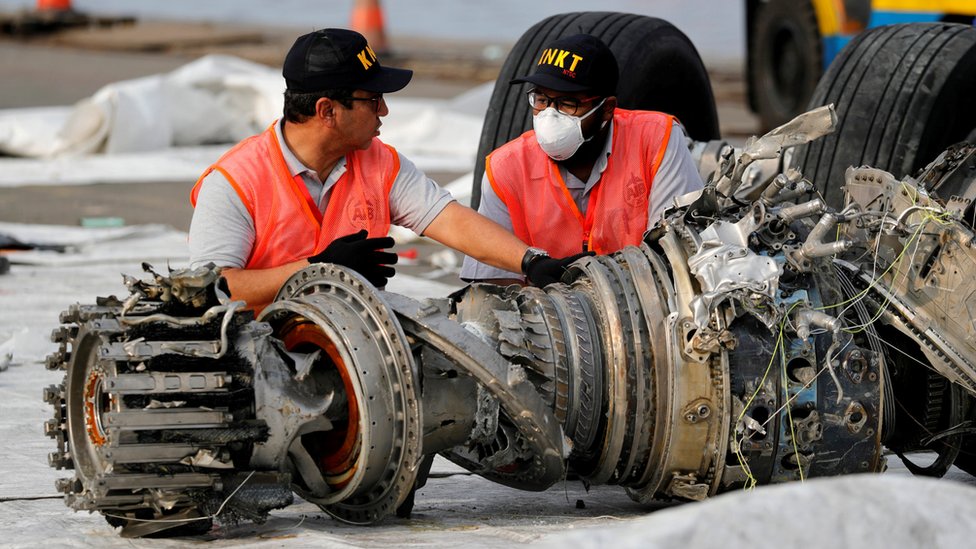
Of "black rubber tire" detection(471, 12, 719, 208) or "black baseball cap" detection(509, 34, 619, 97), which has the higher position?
"black baseball cap" detection(509, 34, 619, 97)

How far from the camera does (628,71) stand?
681cm

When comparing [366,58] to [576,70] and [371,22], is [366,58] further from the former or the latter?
[371,22]

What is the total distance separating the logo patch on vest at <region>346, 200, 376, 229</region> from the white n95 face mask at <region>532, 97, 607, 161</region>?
77 centimetres

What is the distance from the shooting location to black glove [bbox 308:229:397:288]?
4.34 meters

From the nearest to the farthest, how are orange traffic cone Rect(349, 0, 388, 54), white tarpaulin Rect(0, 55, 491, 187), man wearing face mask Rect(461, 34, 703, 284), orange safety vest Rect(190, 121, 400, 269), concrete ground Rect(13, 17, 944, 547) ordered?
concrete ground Rect(13, 17, 944, 547) → orange safety vest Rect(190, 121, 400, 269) → man wearing face mask Rect(461, 34, 703, 284) → white tarpaulin Rect(0, 55, 491, 187) → orange traffic cone Rect(349, 0, 388, 54)

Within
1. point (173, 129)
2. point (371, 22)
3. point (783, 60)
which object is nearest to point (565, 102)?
point (173, 129)

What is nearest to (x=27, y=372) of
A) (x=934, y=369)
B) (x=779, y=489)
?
(x=934, y=369)

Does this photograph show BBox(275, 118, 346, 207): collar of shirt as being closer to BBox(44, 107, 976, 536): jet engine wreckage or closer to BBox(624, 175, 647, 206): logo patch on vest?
BBox(44, 107, 976, 536): jet engine wreckage

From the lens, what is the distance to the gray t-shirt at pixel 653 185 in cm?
545

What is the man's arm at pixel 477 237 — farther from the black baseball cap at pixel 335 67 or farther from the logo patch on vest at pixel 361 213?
the black baseball cap at pixel 335 67

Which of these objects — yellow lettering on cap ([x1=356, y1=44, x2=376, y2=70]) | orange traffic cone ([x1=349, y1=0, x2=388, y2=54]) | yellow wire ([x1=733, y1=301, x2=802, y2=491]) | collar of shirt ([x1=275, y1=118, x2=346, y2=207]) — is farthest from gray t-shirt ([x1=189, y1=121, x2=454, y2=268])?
orange traffic cone ([x1=349, y1=0, x2=388, y2=54])

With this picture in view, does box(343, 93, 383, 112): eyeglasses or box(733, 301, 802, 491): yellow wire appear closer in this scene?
box(733, 301, 802, 491): yellow wire

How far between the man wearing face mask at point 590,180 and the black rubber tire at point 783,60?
6.00 meters

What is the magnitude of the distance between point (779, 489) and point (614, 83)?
9.25ft
